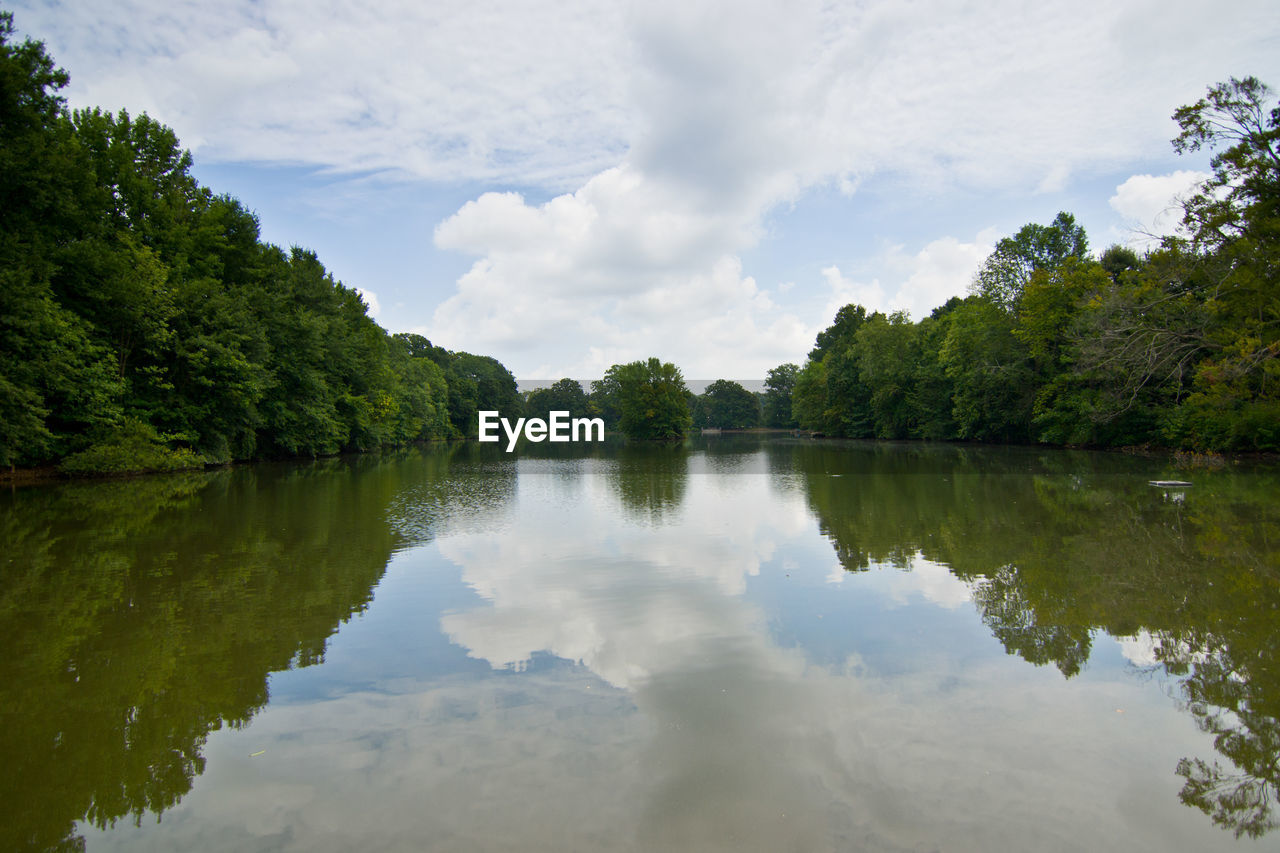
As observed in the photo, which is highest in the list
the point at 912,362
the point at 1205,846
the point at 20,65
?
the point at 20,65

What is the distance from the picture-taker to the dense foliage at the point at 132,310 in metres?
20.5

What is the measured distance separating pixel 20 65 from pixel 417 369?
54547mm

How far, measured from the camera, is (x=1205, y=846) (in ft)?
11.6

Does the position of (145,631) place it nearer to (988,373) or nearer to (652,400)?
(988,373)

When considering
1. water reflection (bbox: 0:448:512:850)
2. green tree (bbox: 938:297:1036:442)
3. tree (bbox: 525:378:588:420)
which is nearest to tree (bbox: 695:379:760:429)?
tree (bbox: 525:378:588:420)

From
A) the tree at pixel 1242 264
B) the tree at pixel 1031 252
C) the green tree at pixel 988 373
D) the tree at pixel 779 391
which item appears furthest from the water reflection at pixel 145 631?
the tree at pixel 779 391

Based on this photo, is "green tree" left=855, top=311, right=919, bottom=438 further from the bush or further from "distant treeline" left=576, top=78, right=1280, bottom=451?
the bush

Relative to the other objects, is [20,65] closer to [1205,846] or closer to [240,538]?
[240,538]

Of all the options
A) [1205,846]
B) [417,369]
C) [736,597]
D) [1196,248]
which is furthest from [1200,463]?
[417,369]

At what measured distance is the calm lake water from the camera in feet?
12.3

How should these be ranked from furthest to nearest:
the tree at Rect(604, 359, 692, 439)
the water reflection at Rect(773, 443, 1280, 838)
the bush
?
the tree at Rect(604, 359, 692, 439)
the bush
the water reflection at Rect(773, 443, 1280, 838)

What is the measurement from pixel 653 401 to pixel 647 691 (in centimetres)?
8272

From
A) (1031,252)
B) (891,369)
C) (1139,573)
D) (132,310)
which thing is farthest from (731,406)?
(1139,573)

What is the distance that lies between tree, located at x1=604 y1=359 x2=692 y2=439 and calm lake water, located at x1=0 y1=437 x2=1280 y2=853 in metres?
75.4
